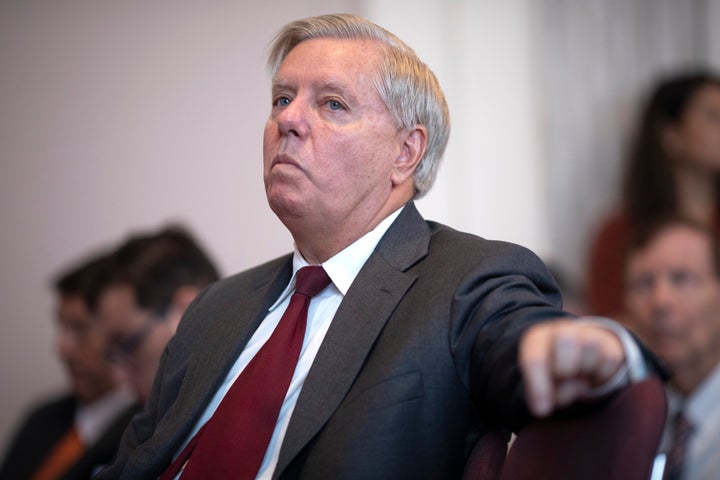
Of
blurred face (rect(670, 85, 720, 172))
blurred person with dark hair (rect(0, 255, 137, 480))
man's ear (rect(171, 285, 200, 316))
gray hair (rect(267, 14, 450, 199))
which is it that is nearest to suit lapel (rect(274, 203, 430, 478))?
gray hair (rect(267, 14, 450, 199))

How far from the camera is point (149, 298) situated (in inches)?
111

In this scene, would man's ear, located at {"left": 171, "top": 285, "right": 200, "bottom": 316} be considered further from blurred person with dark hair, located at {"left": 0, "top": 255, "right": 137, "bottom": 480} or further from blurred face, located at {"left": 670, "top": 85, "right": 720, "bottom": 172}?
blurred face, located at {"left": 670, "top": 85, "right": 720, "bottom": 172}

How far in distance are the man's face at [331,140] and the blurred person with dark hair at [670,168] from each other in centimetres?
221

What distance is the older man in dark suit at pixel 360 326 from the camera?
1.46 m

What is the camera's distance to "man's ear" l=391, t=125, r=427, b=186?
1.97 m

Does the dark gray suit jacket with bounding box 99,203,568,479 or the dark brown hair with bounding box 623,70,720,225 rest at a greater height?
the dark gray suit jacket with bounding box 99,203,568,479

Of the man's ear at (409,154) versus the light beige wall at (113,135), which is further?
the light beige wall at (113,135)

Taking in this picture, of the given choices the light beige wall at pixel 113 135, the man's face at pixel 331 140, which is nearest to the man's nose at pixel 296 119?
the man's face at pixel 331 140

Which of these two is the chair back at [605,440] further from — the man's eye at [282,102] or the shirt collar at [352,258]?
the man's eye at [282,102]

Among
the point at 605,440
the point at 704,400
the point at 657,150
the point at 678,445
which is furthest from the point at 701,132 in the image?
the point at 605,440

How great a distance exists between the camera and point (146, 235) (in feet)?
10.0

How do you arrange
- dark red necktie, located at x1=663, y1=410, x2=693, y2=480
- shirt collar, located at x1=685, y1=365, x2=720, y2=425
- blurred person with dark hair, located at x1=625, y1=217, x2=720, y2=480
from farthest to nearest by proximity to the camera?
blurred person with dark hair, located at x1=625, y1=217, x2=720, y2=480
shirt collar, located at x1=685, y1=365, x2=720, y2=425
dark red necktie, located at x1=663, y1=410, x2=693, y2=480

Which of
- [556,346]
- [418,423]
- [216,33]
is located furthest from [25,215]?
[556,346]

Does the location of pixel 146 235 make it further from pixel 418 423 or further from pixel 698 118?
pixel 698 118
